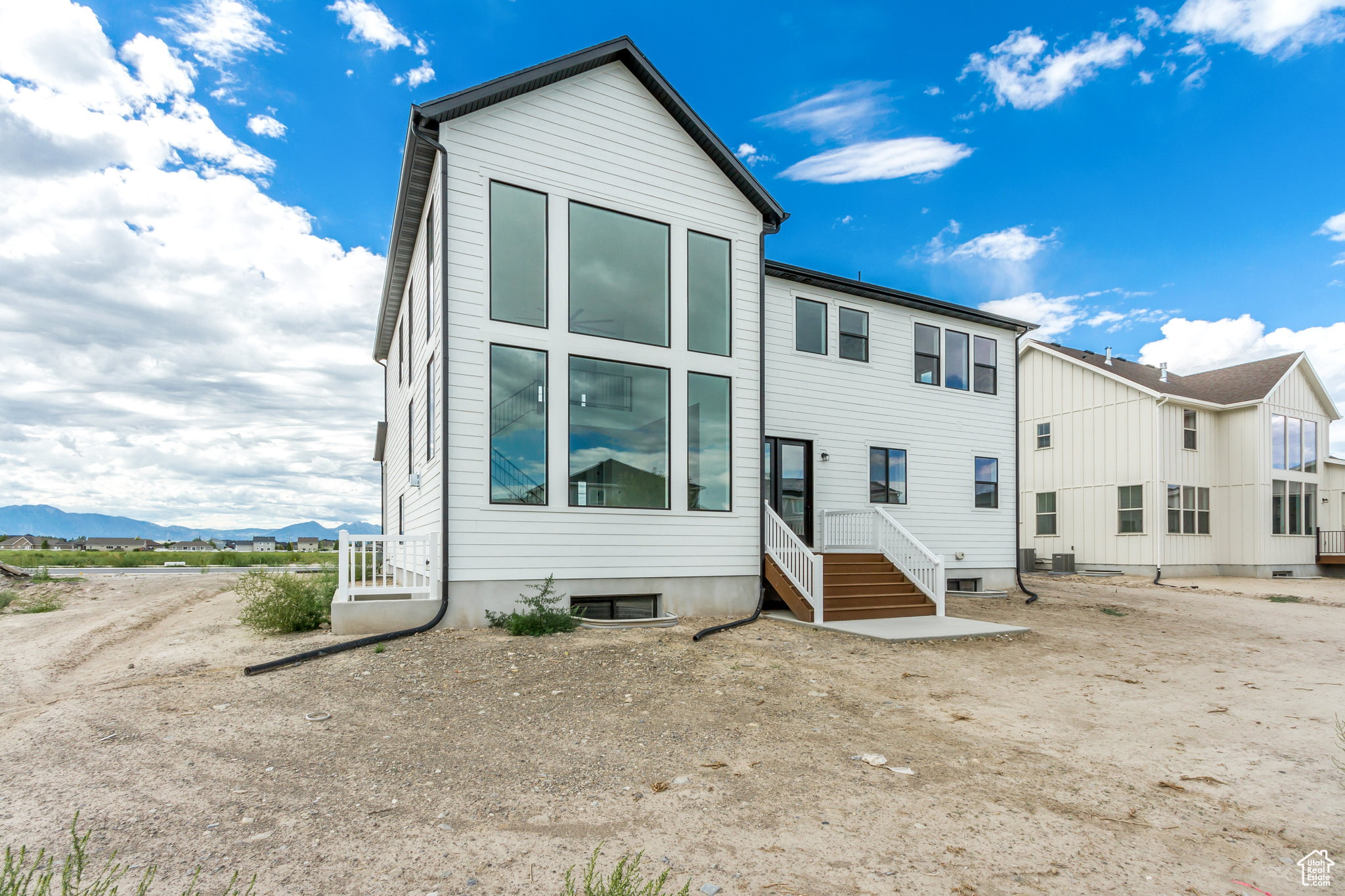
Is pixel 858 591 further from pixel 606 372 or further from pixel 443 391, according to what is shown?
pixel 443 391

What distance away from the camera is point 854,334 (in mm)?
14070

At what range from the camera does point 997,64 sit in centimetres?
1498

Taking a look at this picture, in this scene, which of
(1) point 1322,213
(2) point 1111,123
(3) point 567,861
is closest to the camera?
(3) point 567,861

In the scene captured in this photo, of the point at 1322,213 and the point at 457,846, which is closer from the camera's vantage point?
the point at 457,846

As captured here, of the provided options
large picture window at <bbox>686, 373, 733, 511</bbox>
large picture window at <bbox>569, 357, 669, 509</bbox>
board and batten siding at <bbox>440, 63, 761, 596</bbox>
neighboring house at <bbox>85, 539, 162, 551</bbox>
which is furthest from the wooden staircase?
neighboring house at <bbox>85, 539, 162, 551</bbox>

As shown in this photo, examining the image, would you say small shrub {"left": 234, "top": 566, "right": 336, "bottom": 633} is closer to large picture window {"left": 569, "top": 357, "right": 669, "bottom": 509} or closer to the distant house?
large picture window {"left": 569, "top": 357, "right": 669, "bottom": 509}

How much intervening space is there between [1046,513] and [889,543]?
14824 mm

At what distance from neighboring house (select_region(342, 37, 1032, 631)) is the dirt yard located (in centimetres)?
157

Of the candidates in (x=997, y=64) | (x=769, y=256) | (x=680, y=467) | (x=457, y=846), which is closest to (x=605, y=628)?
(x=680, y=467)

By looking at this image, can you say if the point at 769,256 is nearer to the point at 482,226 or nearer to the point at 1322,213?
the point at 482,226

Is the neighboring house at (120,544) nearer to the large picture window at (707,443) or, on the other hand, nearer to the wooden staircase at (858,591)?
the large picture window at (707,443)

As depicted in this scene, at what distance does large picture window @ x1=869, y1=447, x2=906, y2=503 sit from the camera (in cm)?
1403

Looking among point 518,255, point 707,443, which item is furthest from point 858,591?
point 518,255

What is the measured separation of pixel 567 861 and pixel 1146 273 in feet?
85.0
